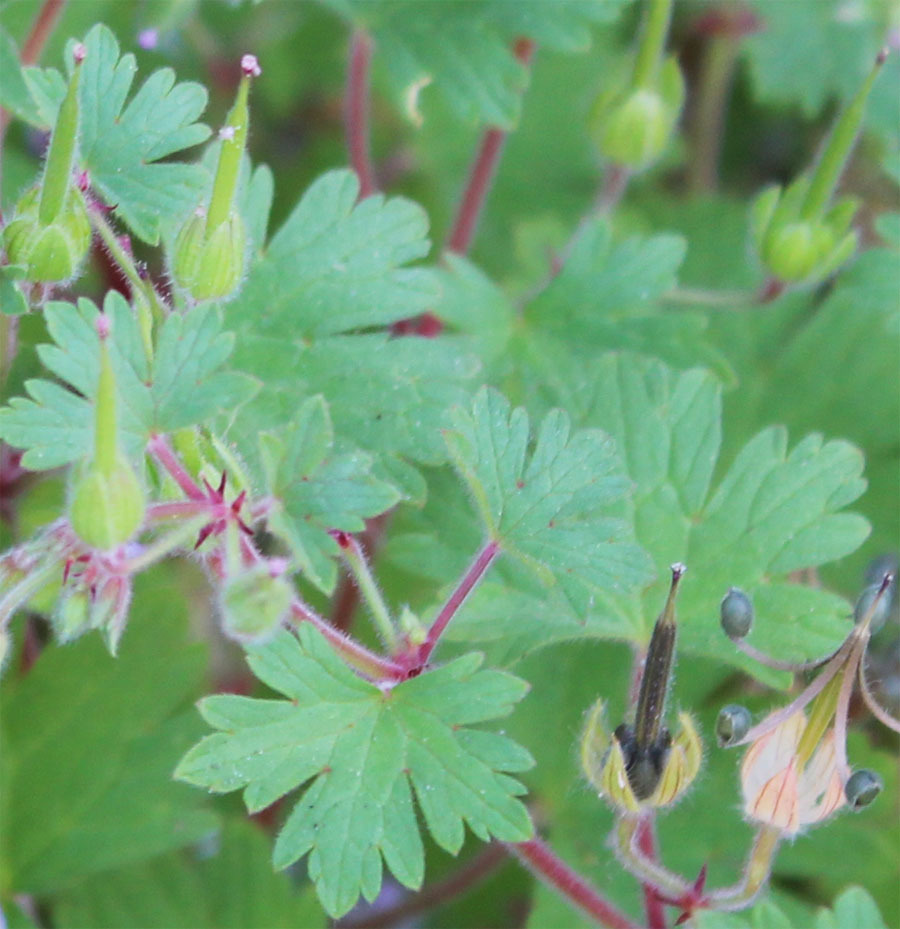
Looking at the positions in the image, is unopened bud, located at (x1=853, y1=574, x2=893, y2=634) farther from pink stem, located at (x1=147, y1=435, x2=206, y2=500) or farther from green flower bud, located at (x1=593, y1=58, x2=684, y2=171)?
green flower bud, located at (x1=593, y1=58, x2=684, y2=171)

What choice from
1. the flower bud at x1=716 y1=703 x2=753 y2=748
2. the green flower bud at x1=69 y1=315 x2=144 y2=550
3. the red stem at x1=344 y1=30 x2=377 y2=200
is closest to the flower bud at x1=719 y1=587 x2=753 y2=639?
the flower bud at x1=716 y1=703 x2=753 y2=748

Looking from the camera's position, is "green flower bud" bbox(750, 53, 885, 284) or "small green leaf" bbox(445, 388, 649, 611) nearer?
"small green leaf" bbox(445, 388, 649, 611)

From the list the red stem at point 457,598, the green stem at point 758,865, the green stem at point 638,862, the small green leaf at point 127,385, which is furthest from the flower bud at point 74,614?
the green stem at point 758,865

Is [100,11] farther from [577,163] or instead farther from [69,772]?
[69,772]

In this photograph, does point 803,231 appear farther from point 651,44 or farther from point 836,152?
point 651,44

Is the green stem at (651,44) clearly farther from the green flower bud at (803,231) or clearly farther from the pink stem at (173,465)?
the pink stem at (173,465)

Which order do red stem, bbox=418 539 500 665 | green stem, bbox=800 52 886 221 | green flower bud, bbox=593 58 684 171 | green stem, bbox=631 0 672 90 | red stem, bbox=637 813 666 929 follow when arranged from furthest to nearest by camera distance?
green flower bud, bbox=593 58 684 171
green stem, bbox=631 0 672 90
green stem, bbox=800 52 886 221
red stem, bbox=637 813 666 929
red stem, bbox=418 539 500 665

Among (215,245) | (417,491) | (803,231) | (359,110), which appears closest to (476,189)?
(359,110)
